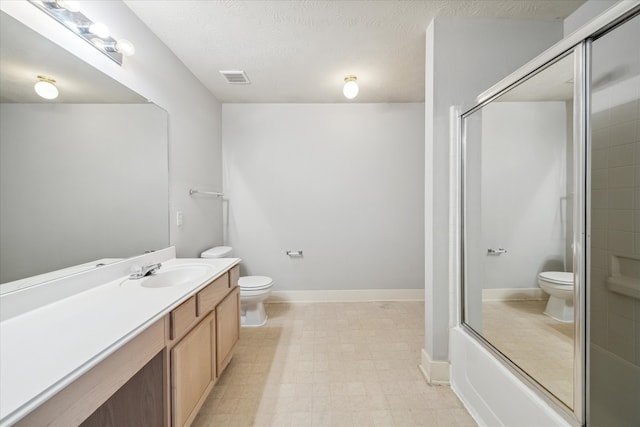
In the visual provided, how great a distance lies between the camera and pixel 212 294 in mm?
1493

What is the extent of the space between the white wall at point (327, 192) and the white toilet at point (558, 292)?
5.98 feet

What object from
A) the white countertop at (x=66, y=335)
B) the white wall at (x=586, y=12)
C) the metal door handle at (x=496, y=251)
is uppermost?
the white wall at (x=586, y=12)

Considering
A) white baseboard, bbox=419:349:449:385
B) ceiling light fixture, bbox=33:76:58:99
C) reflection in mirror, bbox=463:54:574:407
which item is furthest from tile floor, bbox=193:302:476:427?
ceiling light fixture, bbox=33:76:58:99

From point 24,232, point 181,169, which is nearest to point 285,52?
point 181,169

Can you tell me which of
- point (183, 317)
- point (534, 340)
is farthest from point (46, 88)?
point (534, 340)

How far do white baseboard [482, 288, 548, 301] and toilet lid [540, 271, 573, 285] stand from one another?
0.29 ft

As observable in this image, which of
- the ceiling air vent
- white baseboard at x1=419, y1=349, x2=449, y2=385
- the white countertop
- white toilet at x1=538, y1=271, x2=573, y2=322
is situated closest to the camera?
the white countertop

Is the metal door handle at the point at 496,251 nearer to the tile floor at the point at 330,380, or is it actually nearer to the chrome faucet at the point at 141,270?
the tile floor at the point at 330,380

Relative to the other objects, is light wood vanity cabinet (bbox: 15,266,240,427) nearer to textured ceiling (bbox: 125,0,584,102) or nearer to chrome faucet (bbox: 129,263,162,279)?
chrome faucet (bbox: 129,263,162,279)

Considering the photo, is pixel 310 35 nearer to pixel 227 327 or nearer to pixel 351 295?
pixel 227 327

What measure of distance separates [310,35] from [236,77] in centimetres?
94

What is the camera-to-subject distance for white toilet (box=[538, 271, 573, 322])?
1.04 metres

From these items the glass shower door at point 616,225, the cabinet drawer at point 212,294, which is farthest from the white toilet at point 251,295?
the glass shower door at point 616,225

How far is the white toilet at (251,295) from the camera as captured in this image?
2385 mm
